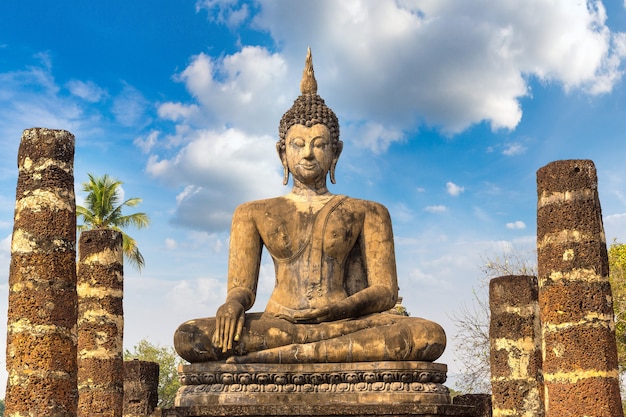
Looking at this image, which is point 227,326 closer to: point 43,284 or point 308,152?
point 308,152

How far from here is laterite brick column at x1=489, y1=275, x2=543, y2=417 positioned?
14836 mm

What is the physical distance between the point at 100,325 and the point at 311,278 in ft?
26.7

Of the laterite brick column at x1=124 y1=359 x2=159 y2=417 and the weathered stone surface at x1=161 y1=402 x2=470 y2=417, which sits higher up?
the laterite brick column at x1=124 y1=359 x2=159 y2=417

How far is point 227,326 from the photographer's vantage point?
7.79 metres

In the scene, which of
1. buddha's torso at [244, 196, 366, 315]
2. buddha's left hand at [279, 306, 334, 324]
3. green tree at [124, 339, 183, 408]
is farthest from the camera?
green tree at [124, 339, 183, 408]

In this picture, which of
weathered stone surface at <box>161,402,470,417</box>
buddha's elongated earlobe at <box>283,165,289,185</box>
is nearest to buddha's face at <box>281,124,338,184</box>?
buddha's elongated earlobe at <box>283,165,289,185</box>

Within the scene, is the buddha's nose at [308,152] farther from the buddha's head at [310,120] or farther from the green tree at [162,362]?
the green tree at [162,362]

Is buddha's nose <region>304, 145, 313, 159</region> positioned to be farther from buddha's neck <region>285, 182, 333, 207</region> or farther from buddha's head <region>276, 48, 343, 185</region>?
buddha's neck <region>285, 182, 333, 207</region>

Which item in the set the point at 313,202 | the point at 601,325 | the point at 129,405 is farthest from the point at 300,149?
the point at 129,405

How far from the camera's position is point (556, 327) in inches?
433

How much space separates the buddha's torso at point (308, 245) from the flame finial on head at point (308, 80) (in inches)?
53.2

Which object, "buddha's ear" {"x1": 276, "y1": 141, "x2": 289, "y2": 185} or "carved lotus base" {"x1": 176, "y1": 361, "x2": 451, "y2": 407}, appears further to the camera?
"buddha's ear" {"x1": 276, "y1": 141, "x2": 289, "y2": 185}

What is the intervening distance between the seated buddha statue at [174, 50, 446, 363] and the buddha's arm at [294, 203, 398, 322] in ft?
0.03

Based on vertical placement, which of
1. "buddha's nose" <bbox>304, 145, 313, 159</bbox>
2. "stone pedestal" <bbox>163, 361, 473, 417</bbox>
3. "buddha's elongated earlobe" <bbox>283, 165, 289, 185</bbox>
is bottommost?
"stone pedestal" <bbox>163, 361, 473, 417</bbox>
